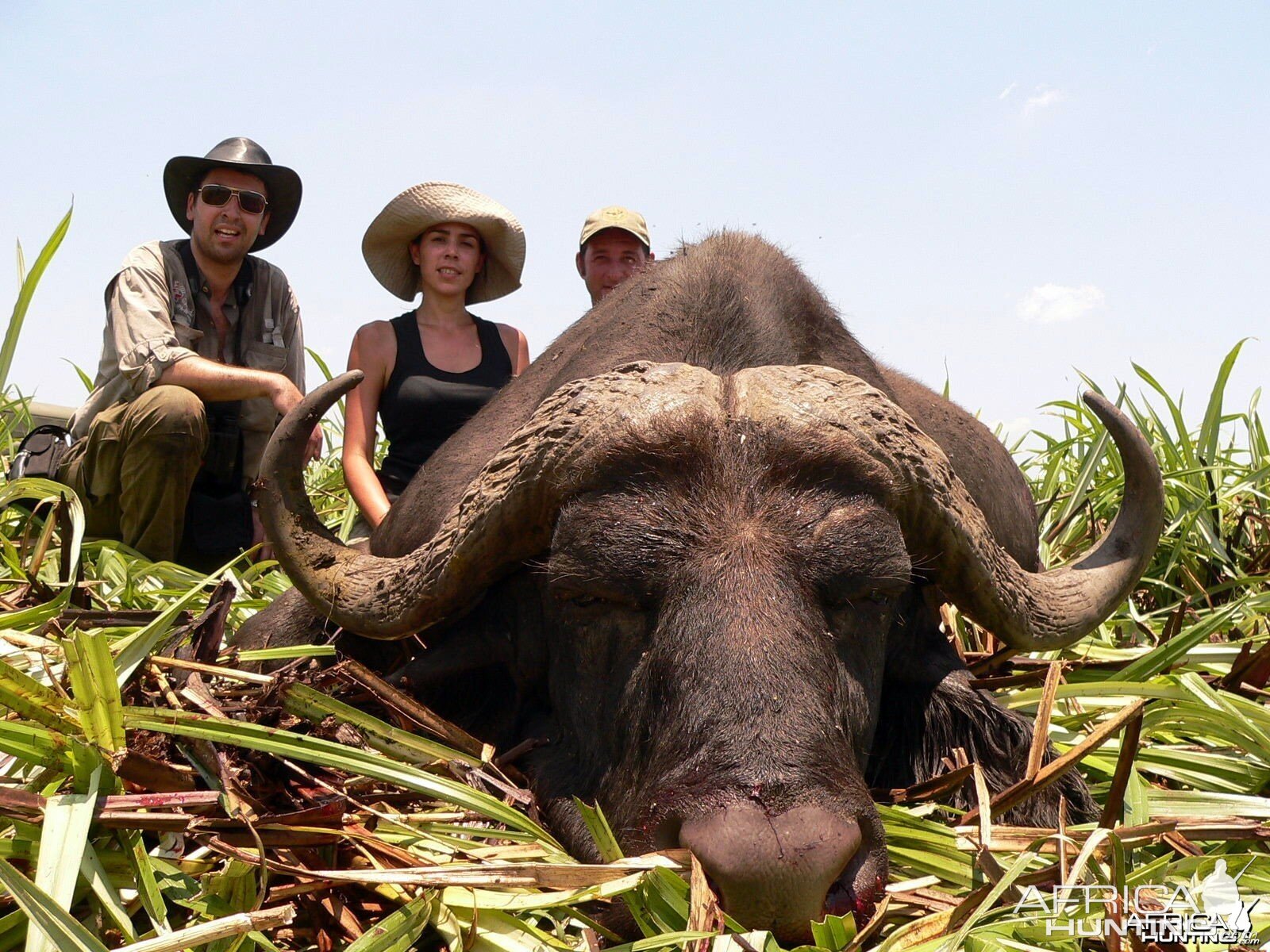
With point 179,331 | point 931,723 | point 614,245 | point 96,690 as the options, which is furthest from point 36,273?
point 614,245

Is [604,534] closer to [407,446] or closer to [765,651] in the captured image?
[765,651]

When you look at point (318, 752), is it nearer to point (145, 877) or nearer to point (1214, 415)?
point (145, 877)

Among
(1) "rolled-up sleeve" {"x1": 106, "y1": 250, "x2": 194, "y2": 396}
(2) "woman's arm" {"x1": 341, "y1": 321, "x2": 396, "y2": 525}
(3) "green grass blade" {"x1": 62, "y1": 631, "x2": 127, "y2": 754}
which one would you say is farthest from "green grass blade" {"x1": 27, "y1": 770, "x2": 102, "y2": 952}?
(1) "rolled-up sleeve" {"x1": 106, "y1": 250, "x2": 194, "y2": 396}

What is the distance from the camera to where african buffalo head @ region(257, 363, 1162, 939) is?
7.41ft

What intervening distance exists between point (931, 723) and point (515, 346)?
380 cm

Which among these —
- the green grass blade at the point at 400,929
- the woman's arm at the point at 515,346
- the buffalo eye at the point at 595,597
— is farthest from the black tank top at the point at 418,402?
the green grass blade at the point at 400,929

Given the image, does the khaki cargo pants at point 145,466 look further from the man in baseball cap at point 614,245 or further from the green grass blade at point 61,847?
the green grass blade at point 61,847

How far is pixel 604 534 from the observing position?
275 centimetres

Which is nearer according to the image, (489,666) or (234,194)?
(489,666)

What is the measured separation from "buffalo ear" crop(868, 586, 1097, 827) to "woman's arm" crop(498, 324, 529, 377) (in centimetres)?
345

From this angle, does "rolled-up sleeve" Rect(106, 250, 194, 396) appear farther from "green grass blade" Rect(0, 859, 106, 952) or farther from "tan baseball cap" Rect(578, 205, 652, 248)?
"green grass blade" Rect(0, 859, 106, 952)

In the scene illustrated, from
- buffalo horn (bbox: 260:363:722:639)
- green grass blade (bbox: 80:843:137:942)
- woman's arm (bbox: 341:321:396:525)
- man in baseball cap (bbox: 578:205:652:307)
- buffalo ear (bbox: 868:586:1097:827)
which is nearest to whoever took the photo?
green grass blade (bbox: 80:843:137:942)

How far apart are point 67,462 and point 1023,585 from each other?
5.17 meters

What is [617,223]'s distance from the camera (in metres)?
7.15
